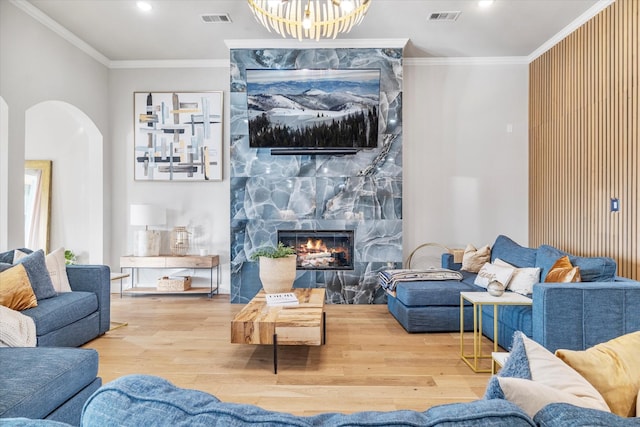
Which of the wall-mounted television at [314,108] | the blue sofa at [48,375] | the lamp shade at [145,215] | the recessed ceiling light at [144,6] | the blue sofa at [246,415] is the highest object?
the recessed ceiling light at [144,6]

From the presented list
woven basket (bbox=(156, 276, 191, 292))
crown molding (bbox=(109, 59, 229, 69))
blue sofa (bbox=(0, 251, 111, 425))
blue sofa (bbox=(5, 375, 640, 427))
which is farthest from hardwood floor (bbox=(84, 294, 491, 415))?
crown molding (bbox=(109, 59, 229, 69))

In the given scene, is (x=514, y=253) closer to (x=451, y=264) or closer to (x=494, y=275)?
(x=494, y=275)

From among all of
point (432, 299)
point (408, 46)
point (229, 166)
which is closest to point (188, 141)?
point (229, 166)

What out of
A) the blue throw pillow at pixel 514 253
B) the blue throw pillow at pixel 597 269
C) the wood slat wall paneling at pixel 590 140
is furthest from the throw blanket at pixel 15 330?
the wood slat wall paneling at pixel 590 140

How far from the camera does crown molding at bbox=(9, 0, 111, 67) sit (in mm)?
3916

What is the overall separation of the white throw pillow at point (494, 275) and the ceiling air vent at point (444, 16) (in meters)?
2.73

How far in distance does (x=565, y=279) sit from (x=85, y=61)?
5.89m

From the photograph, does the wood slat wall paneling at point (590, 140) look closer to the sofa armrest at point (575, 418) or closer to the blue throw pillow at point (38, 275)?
the sofa armrest at point (575, 418)

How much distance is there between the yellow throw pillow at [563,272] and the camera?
280 cm

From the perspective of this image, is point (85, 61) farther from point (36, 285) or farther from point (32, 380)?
point (32, 380)

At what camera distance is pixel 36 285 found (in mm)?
3119

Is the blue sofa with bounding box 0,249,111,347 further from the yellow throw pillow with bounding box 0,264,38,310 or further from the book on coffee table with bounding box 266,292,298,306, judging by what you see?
the book on coffee table with bounding box 266,292,298,306

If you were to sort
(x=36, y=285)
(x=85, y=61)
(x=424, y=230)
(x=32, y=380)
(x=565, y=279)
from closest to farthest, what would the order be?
(x=32, y=380), (x=565, y=279), (x=36, y=285), (x=85, y=61), (x=424, y=230)

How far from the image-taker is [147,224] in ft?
16.8
